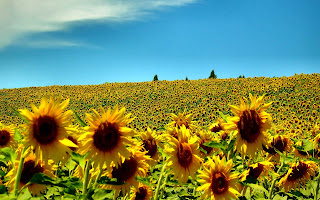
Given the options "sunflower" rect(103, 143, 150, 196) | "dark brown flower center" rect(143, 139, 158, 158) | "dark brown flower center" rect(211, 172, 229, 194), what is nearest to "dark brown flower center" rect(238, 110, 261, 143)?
"dark brown flower center" rect(211, 172, 229, 194)

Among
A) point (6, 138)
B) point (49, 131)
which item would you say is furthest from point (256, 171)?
point (6, 138)

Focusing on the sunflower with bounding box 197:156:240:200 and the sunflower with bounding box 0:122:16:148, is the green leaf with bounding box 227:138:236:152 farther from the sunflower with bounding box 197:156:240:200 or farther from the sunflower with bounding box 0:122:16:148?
the sunflower with bounding box 0:122:16:148

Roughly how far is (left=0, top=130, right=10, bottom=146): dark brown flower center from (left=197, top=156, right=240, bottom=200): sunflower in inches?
106

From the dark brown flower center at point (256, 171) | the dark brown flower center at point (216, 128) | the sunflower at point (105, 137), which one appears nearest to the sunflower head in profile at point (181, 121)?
the dark brown flower center at point (216, 128)

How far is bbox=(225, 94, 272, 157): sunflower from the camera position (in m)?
2.70

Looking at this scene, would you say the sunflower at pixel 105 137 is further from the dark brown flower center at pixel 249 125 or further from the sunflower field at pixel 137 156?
the dark brown flower center at pixel 249 125

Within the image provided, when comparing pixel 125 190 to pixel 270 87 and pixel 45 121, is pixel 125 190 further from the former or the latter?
pixel 270 87

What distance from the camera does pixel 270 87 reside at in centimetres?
2600

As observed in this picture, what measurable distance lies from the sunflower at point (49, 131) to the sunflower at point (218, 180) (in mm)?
1440

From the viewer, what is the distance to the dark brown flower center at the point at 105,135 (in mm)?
2285

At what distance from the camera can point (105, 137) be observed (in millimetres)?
2295

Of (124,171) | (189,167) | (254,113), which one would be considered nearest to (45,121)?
(124,171)

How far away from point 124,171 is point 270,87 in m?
25.5

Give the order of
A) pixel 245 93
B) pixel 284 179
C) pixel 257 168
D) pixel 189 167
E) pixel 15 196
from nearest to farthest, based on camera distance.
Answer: pixel 15 196, pixel 189 167, pixel 257 168, pixel 284 179, pixel 245 93
